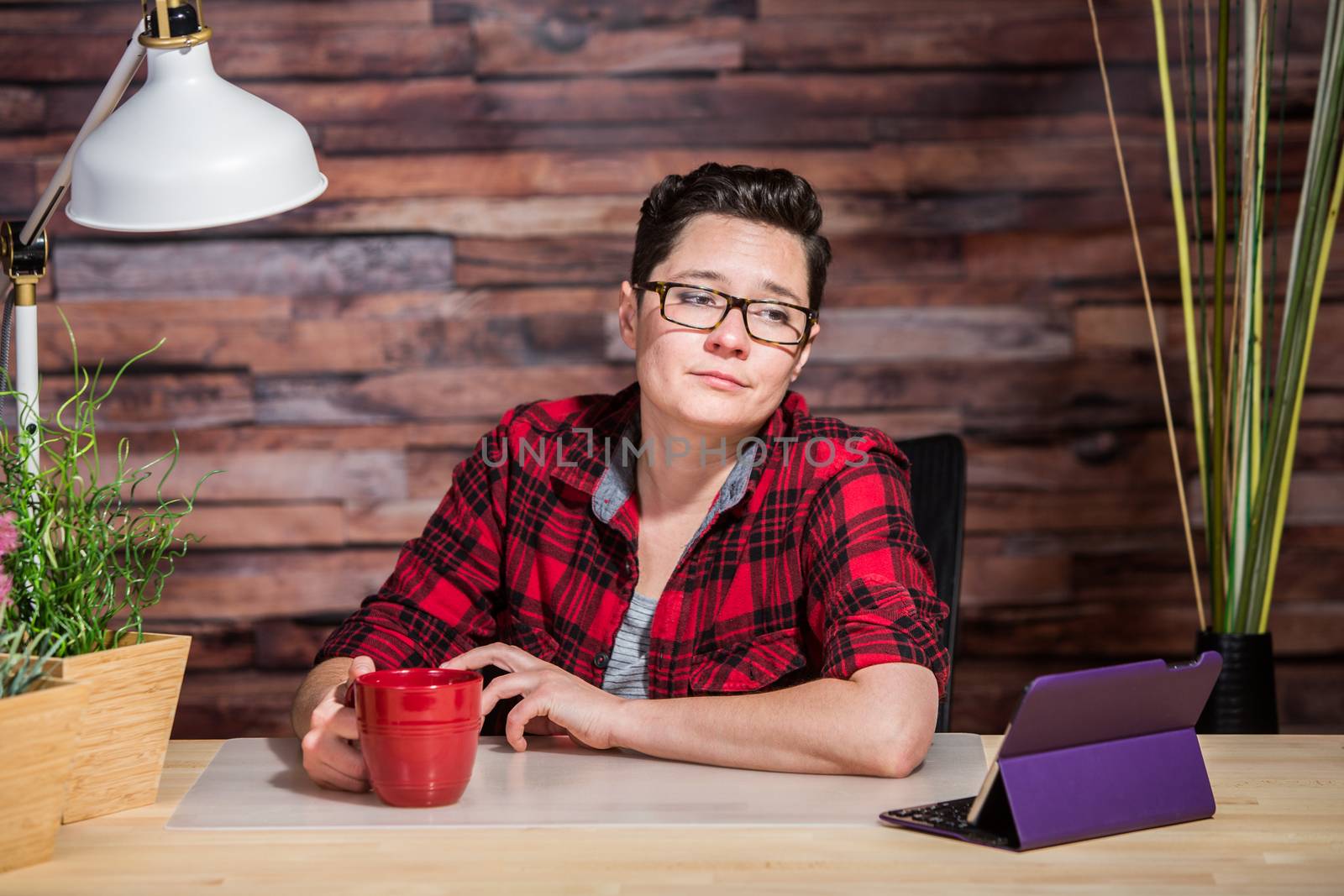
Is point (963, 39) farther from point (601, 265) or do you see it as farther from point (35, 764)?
point (35, 764)

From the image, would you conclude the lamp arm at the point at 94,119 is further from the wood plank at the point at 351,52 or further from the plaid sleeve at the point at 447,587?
the wood plank at the point at 351,52

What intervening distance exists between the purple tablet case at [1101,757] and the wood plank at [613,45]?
1947 millimetres

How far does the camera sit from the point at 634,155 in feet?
9.16

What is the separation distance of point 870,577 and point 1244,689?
1.04 m

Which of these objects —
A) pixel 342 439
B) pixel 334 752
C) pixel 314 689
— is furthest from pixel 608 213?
pixel 334 752

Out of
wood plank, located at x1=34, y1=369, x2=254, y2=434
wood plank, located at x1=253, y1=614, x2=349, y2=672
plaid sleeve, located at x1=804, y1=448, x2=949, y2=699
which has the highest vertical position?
plaid sleeve, located at x1=804, y1=448, x2=949, y2=699

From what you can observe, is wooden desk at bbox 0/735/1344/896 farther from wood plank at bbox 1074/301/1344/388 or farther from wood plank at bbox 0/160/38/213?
wood plank at bbox 0/160/38/213

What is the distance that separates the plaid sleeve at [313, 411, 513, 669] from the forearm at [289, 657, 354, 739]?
6cm

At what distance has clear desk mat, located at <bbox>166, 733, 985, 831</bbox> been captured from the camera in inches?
45.8

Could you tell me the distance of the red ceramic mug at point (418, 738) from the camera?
1158 mm

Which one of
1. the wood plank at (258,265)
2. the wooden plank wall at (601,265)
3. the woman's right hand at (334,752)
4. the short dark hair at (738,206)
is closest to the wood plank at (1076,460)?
the wooden plank wall at (601,265)

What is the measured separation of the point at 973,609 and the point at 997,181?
0.93 metres

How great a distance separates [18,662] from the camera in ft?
3.65

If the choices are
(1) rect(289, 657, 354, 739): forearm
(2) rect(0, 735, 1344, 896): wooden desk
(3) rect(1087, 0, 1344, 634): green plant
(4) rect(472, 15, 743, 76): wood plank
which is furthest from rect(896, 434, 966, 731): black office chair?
(4) rect(472, 15, 743, 76): wood plank
